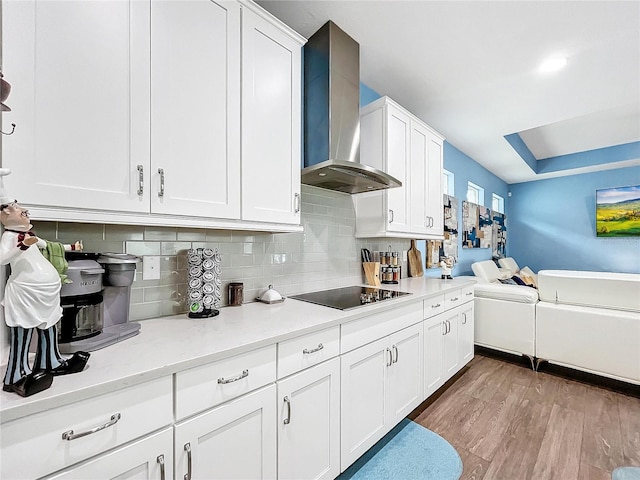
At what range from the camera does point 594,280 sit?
2.54 meters

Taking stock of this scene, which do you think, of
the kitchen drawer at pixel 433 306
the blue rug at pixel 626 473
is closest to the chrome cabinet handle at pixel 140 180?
the kitchen drawer at pixel 433 306

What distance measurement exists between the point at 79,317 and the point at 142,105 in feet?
2.65

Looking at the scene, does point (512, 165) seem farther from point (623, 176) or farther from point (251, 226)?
point (251, 226)

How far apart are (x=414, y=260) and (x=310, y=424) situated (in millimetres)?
2261

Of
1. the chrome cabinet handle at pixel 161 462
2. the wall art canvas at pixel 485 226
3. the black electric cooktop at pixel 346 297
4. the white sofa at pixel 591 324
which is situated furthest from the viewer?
the wall art canvas at pixel 485 226

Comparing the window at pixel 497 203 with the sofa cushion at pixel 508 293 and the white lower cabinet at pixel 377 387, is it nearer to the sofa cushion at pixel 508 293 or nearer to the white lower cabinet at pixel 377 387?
the sofa cushion at pixel 508 293

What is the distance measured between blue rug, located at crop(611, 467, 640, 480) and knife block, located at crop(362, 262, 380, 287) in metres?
1.71

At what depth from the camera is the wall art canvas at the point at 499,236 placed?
5406 millimetres

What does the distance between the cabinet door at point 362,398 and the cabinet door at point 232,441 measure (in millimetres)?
447

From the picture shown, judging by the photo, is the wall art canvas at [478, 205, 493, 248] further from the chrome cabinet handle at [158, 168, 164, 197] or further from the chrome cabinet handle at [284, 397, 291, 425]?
the chrome cabinet handle at [158, 168, 164, 197]

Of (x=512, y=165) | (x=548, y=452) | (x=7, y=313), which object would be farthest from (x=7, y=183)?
(x=512, y=165)

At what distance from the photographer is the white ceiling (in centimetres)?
176

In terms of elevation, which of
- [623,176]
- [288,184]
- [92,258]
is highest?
[623,176]

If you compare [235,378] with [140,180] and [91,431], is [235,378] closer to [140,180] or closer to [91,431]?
[91,431]
